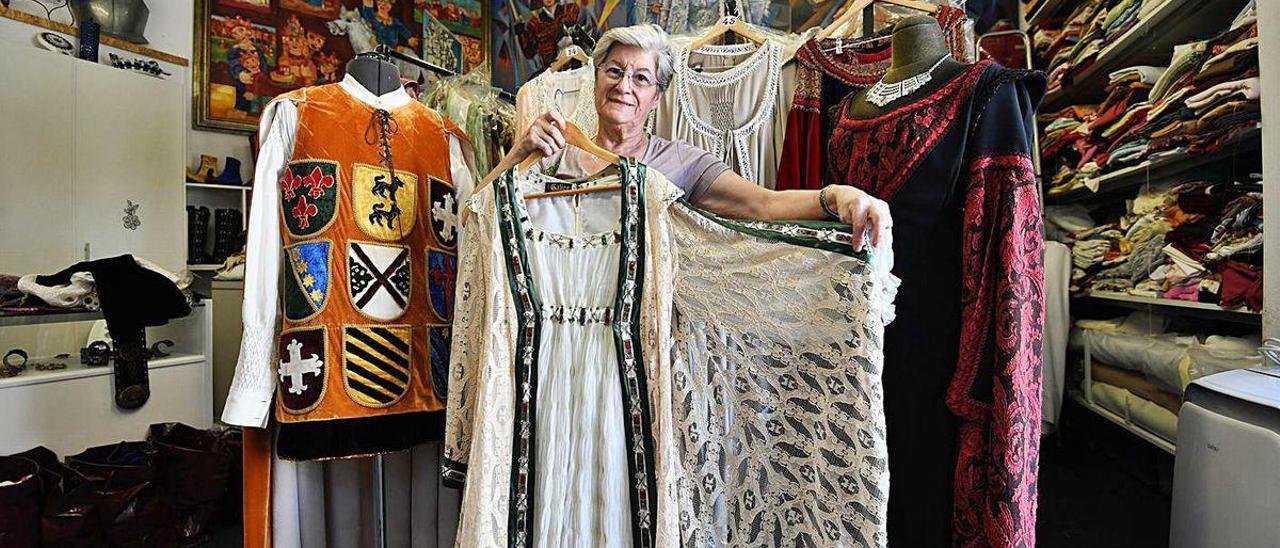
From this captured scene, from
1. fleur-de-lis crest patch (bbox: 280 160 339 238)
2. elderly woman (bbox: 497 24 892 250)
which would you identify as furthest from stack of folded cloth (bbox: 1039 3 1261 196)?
fleur-de-lis crest patch (bbox: 280 160 339 238)

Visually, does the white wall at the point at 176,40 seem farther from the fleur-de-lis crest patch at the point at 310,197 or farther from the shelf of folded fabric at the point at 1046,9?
the shelf of folded fabric at the point at 1046,9

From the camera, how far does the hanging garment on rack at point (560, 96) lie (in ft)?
6.21

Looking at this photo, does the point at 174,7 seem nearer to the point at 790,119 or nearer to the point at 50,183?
the point at 50,183

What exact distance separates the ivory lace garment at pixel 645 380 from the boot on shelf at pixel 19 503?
1653 mm

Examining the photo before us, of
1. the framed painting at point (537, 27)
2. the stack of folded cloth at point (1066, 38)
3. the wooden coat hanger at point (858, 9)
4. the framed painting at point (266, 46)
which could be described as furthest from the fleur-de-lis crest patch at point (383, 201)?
the framed painting at point (266, 46)

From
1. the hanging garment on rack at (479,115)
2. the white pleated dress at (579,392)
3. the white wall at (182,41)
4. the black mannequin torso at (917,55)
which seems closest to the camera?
the white pleated dress at (579,392)

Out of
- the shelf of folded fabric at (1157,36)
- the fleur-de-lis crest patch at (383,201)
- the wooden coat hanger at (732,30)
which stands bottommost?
the fleur-de-lis crest patch at (383,201)

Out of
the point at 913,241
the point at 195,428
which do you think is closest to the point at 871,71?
the point at 913,241

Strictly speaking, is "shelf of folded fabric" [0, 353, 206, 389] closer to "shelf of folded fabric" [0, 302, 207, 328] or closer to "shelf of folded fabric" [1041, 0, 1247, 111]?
"shelf of folded fabric" [0, 302, 207, 328]

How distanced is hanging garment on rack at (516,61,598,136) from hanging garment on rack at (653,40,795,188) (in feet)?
0.98

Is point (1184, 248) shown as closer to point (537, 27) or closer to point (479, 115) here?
point (479, 115)

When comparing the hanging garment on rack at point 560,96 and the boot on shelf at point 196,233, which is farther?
the boot on shelf at point 196,233

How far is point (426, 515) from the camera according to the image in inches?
61.2

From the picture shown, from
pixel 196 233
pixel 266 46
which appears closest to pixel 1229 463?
pixel 196 233
